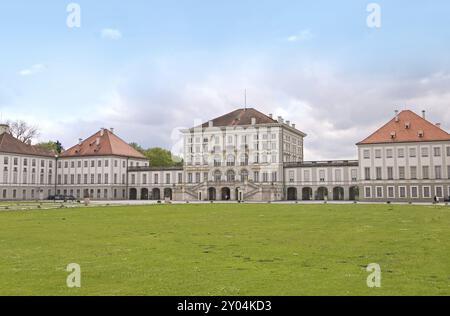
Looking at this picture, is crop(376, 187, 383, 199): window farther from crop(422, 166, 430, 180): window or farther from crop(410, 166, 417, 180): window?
crop(422, 166, 430, 180): window

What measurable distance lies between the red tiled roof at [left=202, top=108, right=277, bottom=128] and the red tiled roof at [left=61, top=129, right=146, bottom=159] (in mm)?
17076

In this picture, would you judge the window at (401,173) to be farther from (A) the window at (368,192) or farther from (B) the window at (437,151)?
(B) the window at (437,151)

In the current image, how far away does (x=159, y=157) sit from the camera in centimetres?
11312

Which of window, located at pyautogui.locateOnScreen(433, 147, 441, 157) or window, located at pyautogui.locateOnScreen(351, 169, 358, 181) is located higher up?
window, located at pyautogui.locateOnScreen(433, 147, 441, 157)

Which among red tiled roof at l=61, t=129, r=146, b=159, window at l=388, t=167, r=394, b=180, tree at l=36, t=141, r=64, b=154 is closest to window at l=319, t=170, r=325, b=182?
window at l=388, t=167, r=394, b=180

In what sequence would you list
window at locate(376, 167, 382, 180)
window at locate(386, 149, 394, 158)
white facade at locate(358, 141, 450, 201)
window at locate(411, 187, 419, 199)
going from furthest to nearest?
window at locate(376, 167, 382, 180) → window at locate(386, 149, 394, 158) → window at locate(411, 187, 419, 199) → white facade at locate(358, 141, 450, 201)

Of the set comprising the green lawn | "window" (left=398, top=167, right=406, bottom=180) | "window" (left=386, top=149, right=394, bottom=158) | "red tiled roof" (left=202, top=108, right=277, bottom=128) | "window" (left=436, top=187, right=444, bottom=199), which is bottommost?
the green lawn

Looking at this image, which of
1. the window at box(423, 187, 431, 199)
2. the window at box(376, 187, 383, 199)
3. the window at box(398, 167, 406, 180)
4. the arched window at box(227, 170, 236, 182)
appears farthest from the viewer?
the arched window at box(227, 170, 236, 182)

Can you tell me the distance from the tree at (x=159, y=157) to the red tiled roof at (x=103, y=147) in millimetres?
15608

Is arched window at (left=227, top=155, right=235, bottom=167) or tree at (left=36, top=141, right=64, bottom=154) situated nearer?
arched window at (left=227, top=155, right=235, bottom=167)

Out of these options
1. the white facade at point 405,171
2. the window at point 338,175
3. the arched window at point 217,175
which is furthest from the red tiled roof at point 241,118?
the white facade at point 405,171

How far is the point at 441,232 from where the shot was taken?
18641 millimetres

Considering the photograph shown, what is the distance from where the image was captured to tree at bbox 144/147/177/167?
112 meters

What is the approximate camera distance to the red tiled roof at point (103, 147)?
89.9 metres
